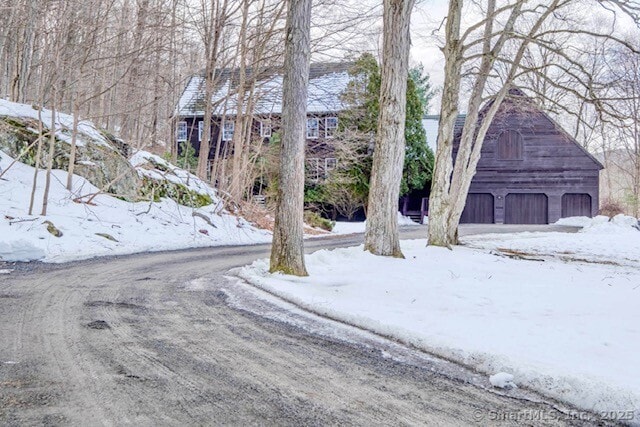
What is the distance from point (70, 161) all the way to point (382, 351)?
11.5 metres

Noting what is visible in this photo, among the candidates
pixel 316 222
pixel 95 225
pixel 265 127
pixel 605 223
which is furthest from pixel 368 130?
pixel 95 225

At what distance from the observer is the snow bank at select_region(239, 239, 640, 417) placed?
10.4 feet

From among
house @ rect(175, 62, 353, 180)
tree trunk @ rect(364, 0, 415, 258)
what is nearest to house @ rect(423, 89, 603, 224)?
house @ rect(175, 62, 353, 180)

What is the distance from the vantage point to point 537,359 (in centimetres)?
347

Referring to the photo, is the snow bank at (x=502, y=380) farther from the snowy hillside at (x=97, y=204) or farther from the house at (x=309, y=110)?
the house at (x=309, y=110)

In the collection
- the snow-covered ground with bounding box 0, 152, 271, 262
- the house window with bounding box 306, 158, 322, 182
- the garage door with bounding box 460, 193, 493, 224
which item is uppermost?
the house window with bounding box 306, 158, 322, 182

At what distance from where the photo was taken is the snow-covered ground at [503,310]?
10.4ft

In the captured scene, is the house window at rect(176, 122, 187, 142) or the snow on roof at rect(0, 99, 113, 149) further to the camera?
the house window at rect(176, 122, 187, 142)

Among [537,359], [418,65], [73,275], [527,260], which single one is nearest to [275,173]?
[527,260]

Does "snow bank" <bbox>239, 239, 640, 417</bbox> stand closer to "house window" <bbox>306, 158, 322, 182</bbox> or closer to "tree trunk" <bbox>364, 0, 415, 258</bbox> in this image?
"tree trunk" <bbox>364, 0, 415, 258</bbox>

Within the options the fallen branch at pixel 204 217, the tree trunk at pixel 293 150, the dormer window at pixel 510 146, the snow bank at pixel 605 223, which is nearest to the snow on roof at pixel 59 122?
the fallen branch at pixel 204 217

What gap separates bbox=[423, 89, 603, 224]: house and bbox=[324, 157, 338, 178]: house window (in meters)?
8.83

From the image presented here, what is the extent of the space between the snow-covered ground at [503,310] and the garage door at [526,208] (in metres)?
18.9

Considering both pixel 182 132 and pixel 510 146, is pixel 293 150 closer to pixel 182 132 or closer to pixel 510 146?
pixel 510 146
